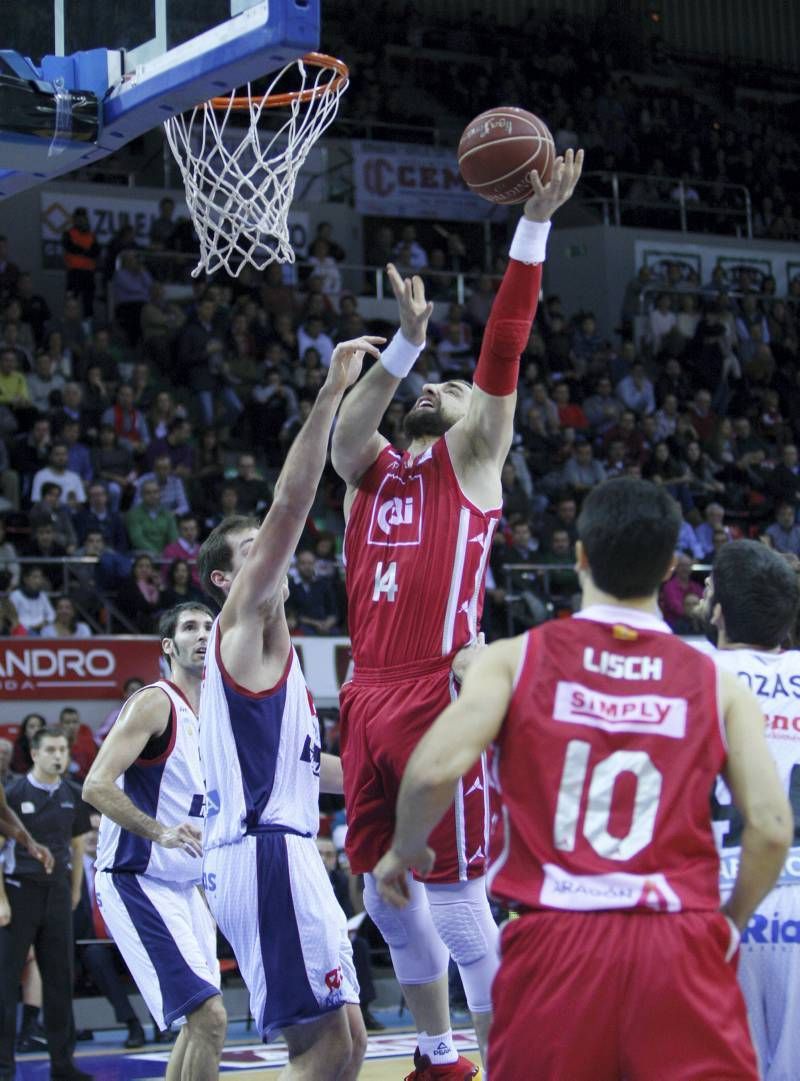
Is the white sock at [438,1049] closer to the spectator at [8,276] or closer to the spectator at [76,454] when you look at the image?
the spectator at [76,454]

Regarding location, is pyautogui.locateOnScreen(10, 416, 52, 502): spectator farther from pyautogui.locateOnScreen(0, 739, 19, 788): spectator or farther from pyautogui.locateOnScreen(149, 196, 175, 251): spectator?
pyautogui.locateOnScreen(0, 739, 19, 788): spectator

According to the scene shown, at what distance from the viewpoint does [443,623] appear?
18.2 feet

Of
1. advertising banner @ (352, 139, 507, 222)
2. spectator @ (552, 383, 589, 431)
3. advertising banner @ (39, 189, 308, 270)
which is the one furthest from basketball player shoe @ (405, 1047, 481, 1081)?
advertising banner @ (352, 139, 507, 222)

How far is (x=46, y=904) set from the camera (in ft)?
34.1

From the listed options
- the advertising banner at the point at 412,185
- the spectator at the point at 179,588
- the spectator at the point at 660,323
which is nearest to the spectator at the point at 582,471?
the spectator at the point at 660,323

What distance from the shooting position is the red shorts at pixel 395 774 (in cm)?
541

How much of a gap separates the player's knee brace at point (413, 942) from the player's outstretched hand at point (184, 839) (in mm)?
823

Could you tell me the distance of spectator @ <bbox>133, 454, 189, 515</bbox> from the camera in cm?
1587

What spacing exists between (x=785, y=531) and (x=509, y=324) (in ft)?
45.6

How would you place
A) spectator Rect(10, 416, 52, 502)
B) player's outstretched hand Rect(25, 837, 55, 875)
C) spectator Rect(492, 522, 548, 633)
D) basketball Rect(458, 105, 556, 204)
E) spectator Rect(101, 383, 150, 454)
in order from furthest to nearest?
spectator Rect(101, 383, 150, 454) → spectator Rect(492, 522, 548, 633) → spectator Rect(10, 416, 52, 502) → player's outstretched hand Rect(25, 837, 55, 875) → basketball Rect(458, 105, 556, 204)

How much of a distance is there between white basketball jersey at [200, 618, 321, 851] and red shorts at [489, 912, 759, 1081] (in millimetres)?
1704

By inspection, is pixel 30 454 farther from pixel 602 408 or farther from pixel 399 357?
pixel 399 357

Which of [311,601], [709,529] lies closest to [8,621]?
[311,601]

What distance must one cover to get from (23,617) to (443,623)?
923cm
